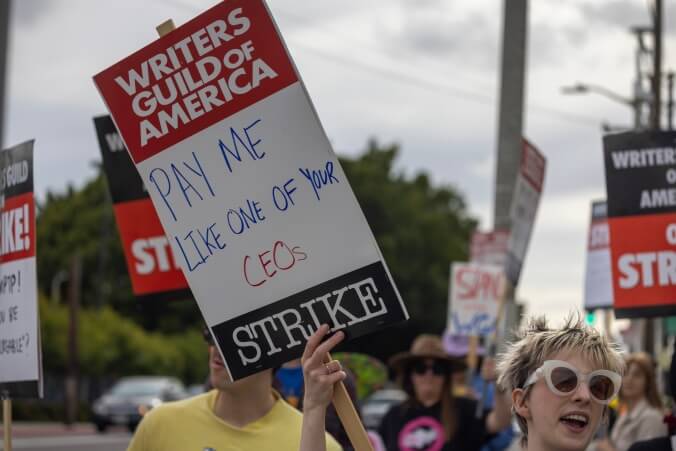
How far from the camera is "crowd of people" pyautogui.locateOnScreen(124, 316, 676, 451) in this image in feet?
13.8

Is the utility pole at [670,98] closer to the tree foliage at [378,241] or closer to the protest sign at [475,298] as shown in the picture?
the protest sign at [475,298]

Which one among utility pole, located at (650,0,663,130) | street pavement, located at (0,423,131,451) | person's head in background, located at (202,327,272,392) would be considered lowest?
street pavement, located at (0,423,131,451)

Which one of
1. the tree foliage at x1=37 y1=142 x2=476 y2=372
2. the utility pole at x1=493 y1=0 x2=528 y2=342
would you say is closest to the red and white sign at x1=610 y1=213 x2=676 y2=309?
the utility pole at x1=493 y1=0 x2=528 y2=342

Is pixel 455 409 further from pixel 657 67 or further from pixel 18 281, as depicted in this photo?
pixel 657 67

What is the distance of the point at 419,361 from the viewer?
9.12m

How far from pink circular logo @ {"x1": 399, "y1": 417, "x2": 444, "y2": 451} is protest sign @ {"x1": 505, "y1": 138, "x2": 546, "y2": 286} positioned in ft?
8.17

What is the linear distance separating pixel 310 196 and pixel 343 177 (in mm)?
156

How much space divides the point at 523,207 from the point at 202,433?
6230 mm

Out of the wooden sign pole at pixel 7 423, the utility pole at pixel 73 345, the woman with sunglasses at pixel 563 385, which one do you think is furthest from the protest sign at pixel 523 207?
the utility pole at pixel 73 345

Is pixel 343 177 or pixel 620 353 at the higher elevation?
pixel 343 177

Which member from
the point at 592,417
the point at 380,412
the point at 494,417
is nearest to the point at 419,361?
the point at 494,417

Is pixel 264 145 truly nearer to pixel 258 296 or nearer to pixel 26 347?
pixel 258 296

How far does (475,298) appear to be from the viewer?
52.6 feet

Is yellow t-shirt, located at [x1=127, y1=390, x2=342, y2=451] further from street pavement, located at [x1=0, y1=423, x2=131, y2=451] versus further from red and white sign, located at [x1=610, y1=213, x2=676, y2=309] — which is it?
street pavement, located at [x1=0, y1=423, x2=131, y2=451]
